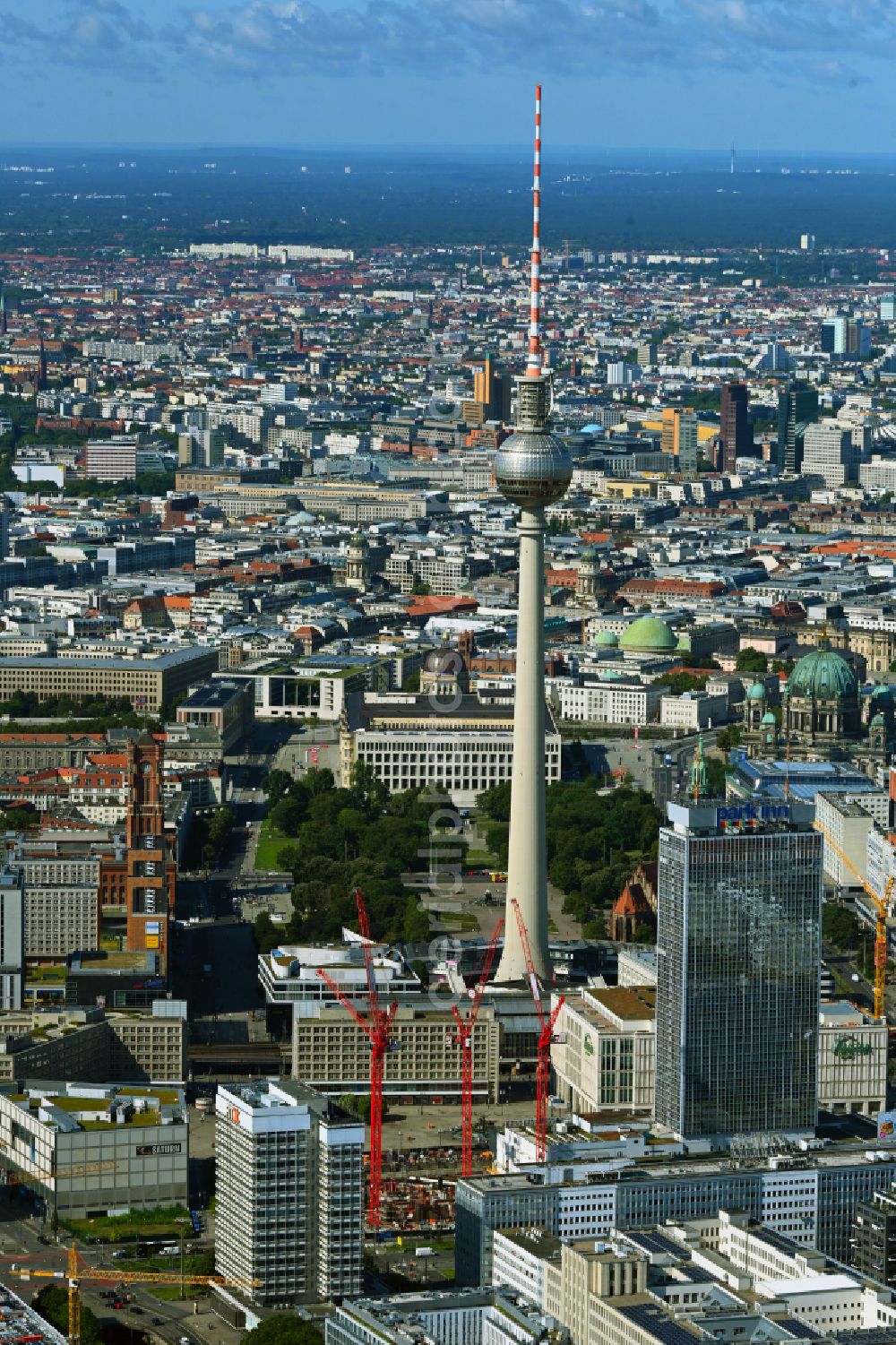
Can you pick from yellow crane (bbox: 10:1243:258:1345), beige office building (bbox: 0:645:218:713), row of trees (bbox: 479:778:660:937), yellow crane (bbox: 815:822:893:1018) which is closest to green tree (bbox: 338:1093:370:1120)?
yellow crane (bbox: 10:1243:258:1345)

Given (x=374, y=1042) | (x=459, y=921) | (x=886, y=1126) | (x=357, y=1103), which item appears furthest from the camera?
(x=459, y=921)

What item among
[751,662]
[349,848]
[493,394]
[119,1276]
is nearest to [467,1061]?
[119,1276]

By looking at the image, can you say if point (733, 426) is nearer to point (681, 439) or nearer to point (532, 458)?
point (681, 439)

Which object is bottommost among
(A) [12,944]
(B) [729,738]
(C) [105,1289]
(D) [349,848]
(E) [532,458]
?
(C) [105,1289]

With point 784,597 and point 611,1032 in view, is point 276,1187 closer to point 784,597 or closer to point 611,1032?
point 611,1032

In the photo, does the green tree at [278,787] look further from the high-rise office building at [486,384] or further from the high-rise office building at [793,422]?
the high-rise office building at [486,384]

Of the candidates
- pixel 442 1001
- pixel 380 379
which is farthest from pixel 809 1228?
pixel 380 379

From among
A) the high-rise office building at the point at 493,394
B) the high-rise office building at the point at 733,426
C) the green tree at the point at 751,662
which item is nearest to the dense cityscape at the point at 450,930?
the green tree at the point at 751,662
